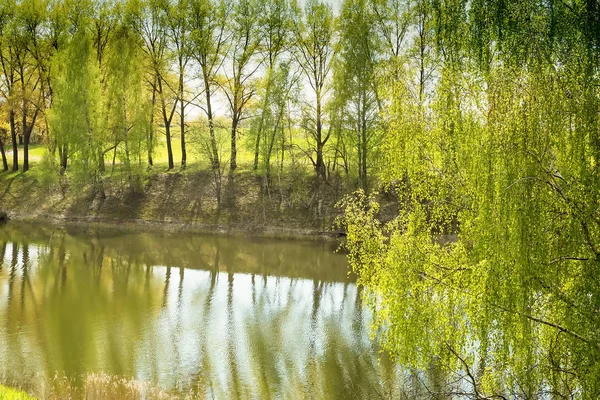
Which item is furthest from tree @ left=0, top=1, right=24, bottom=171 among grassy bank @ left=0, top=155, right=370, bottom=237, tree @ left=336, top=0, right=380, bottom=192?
tree @ left=336, top=0, right=380, bottom=192

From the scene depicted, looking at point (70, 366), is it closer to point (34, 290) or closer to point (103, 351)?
point (103, 351)

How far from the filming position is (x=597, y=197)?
7738 millimetres

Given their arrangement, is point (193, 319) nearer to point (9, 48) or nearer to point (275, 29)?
point (275, 29)

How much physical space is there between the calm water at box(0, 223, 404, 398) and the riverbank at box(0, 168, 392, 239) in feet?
17.7

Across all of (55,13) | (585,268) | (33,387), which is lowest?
(33,387)

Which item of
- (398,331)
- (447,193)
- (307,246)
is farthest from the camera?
(307,246)

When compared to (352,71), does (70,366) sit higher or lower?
lower

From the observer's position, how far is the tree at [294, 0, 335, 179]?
131 ft

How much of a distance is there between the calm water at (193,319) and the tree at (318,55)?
10.3 m

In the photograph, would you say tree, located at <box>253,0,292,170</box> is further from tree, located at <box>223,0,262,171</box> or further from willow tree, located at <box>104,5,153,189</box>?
willow tree, located at <box>104,5,153,189</box>

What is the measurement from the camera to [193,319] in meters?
19.1

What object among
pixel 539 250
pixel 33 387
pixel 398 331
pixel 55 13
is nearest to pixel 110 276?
pixel 33 387

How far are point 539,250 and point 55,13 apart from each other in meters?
48.0

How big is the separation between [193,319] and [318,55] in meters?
26.8
